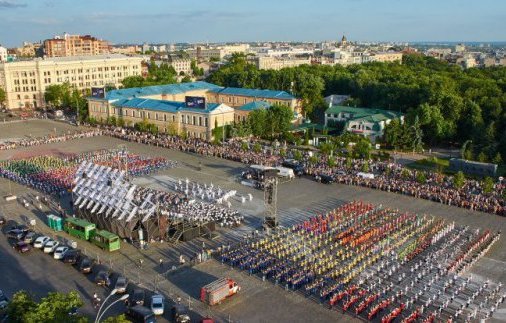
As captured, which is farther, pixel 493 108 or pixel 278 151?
pixel 493 108

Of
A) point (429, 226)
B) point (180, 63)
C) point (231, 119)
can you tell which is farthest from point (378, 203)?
point (180, 63)

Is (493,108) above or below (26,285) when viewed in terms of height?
above

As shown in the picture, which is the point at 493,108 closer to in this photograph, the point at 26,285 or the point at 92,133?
the point at 92,133

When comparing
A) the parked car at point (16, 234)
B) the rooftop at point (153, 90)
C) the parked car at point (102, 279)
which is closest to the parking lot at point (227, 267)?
the parked car at point (102, 279)

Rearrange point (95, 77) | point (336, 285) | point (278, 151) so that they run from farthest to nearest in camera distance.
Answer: point (95, 77), point (278, 151), point (336, 285)

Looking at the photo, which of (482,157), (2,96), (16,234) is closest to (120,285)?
(16,234)
